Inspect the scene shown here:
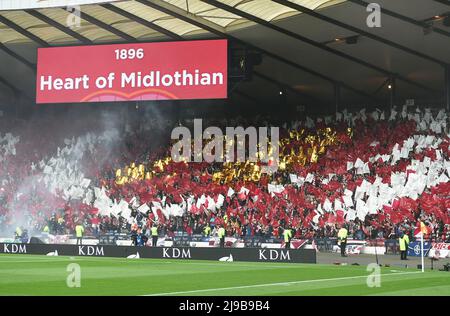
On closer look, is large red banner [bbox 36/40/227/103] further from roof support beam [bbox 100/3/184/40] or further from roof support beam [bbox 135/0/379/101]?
roof support beam [bbox 100/3/184/40]

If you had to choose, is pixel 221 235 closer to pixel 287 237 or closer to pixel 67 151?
pixel 287 237

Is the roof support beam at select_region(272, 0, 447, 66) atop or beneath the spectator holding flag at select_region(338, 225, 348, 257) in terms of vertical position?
atop

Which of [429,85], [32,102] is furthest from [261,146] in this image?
[32,102]

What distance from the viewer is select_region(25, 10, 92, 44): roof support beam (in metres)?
43.2

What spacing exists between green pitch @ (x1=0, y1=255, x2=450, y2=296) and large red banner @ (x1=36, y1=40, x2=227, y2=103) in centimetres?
1153

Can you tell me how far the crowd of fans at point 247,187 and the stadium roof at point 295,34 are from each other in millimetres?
3270

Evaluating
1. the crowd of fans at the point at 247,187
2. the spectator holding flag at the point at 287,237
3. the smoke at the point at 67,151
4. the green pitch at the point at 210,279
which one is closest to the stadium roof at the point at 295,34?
the crowd of fans at the point at 247,187

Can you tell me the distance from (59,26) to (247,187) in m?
13.9

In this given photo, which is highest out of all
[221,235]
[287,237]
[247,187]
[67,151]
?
[67,151]

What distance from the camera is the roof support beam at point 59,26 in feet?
142

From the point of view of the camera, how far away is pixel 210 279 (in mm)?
25016

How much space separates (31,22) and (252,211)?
1594cm

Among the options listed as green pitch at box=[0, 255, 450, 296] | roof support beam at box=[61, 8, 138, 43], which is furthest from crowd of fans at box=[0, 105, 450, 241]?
green pitch at box=[0, 255, 450, 296]

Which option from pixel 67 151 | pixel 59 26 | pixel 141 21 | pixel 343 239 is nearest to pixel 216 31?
pixel 141 21
